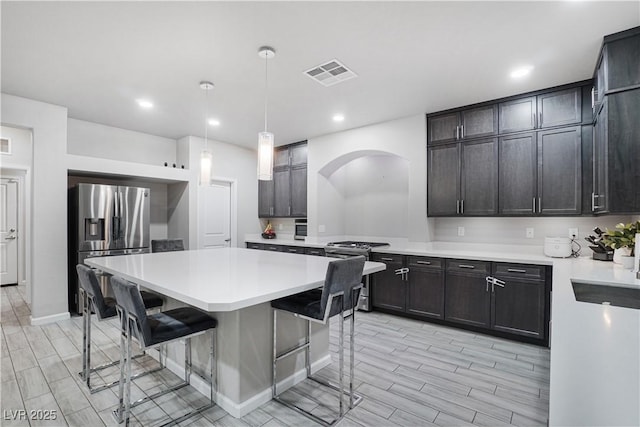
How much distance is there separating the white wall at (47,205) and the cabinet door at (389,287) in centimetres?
396

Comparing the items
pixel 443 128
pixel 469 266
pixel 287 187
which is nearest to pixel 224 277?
→ pixel 469 266

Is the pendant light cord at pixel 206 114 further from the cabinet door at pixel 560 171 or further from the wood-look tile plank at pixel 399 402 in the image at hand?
the cabinet door at pixel 560 171

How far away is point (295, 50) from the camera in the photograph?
2.59 m

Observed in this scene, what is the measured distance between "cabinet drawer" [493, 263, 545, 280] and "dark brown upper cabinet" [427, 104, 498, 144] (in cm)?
151

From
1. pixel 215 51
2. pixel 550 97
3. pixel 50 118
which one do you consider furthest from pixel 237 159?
pixel 550 97

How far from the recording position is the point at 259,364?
7.07 ft

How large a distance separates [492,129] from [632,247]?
1.73 m

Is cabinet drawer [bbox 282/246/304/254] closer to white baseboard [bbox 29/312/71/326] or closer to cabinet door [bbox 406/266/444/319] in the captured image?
cabinet door [bbox 406/266/444/319]

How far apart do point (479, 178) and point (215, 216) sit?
4324 mm

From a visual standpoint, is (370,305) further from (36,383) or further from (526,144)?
(36,383)

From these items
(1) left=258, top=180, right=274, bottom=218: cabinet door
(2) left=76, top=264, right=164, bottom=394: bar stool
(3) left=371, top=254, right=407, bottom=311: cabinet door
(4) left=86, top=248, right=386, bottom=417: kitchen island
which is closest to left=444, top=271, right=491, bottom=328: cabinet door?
(3) left=371, top=254, right=407, bottom=311: cabinet door

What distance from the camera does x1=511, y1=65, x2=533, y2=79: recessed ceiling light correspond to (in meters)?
2.87

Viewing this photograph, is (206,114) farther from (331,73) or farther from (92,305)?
(92,305)
